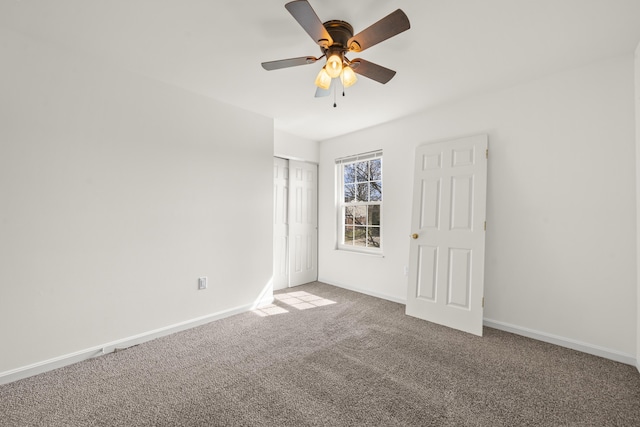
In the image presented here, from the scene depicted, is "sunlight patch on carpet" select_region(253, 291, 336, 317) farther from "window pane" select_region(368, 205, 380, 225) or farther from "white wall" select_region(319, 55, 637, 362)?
"white wall" select_region(319, 55, 637, 362)

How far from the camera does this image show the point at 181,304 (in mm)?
2953

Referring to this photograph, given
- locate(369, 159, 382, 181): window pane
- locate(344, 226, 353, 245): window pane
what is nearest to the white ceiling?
locate(369, 159, 382, 181): window pane

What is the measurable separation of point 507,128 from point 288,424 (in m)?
3.20

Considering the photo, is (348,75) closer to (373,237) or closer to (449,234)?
(449,234)

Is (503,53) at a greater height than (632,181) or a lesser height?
greater

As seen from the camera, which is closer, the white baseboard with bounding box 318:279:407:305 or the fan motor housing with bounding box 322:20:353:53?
the fan motor housing with bounding box 322:20:353:53

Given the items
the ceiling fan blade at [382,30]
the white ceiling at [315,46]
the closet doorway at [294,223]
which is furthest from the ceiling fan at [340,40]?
the closet doorway at [294,223]

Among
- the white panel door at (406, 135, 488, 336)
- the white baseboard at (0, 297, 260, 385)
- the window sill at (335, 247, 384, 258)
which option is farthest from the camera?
the window sill at (335, 247, 384, 258)

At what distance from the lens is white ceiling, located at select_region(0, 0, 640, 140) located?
1.80 metres

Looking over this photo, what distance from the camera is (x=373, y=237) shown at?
4.29 metres

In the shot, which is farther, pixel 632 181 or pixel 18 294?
pixel 632 181

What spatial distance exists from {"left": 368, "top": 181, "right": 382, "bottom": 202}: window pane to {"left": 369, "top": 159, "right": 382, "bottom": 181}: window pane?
75 mm

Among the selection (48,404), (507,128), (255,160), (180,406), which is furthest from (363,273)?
Answer: (48,404)

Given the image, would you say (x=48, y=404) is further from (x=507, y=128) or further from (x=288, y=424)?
(x=507, y=128)
